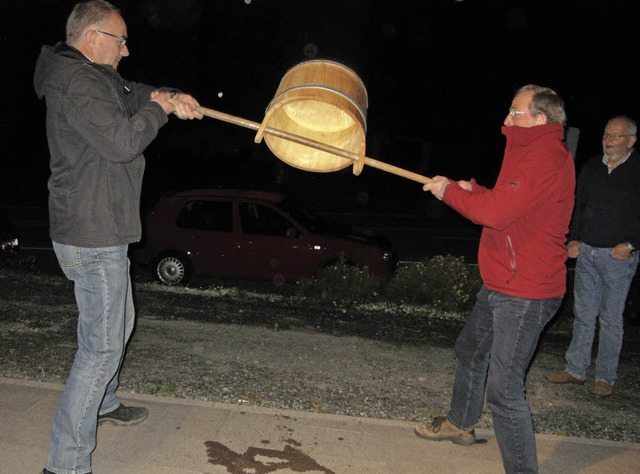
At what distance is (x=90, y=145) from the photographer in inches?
107

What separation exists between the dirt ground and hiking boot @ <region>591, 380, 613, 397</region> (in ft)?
0.18

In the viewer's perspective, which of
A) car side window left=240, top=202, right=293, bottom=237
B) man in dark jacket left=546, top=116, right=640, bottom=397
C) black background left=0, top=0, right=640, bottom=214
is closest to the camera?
man in dark jacket left=546, top=116, right=640, bottom=397

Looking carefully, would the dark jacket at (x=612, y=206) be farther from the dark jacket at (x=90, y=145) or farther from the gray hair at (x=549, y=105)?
the dark jacket at (x=90, y=145)

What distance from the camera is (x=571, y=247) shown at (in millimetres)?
4609

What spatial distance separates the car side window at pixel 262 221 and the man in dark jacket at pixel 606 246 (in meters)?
5.22

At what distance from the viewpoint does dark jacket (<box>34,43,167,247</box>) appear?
2.61 m

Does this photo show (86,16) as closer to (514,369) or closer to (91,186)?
(91,186)

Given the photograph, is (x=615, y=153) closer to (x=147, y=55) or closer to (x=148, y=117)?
(x=148, y=117)

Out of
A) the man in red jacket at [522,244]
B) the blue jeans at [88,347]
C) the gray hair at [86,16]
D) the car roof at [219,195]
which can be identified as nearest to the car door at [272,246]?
the car roof at [219,195]

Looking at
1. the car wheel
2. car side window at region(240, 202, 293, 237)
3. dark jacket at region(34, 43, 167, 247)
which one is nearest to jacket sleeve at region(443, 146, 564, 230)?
dark jacket at region(34, 43, 167, 247)

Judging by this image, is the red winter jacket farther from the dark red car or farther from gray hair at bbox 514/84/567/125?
the dark red car

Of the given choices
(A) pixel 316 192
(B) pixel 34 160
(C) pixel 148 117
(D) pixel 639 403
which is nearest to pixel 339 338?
(D) pixel 639 403

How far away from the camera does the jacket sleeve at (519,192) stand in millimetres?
2791

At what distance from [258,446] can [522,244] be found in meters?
1.82
